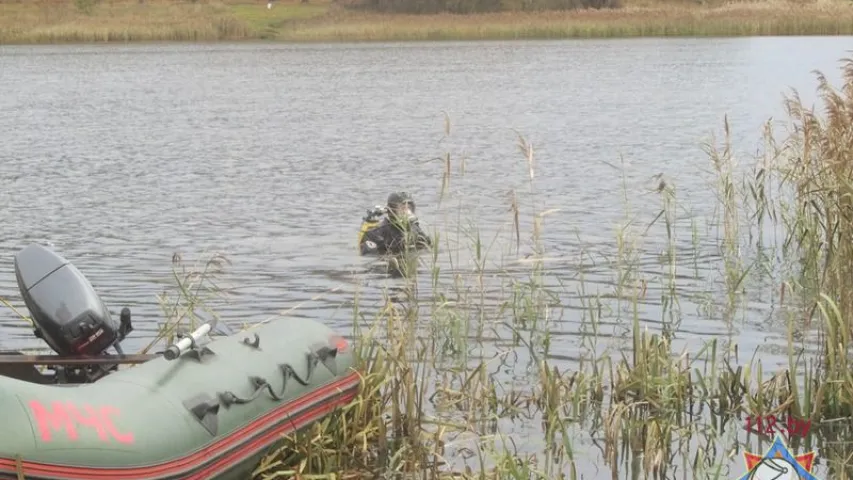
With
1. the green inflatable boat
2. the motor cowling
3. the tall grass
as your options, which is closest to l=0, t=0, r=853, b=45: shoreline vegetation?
the tall grass

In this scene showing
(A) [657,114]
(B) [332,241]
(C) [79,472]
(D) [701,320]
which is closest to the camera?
(C) [79,472]

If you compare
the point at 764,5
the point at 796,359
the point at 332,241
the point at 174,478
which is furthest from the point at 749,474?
the point at 764,5

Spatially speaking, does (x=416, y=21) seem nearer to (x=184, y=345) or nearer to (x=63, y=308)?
(x=63, y=308)

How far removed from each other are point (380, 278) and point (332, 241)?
227 cm

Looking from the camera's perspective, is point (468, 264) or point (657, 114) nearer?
point (468, 264)

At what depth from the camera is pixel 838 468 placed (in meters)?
6.41

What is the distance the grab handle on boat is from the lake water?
327 centimetres

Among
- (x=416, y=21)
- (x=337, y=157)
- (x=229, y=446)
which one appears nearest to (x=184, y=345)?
(x=229, y=446)

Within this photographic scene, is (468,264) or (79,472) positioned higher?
(79,472)

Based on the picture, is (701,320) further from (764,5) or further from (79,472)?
(764,5)

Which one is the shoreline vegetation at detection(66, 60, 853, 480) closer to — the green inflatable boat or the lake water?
the green inflatable boat

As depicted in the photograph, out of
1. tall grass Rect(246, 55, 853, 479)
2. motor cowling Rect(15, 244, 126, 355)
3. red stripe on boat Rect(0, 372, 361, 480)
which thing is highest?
motor cowling Rect(15, 244, 126, 355)

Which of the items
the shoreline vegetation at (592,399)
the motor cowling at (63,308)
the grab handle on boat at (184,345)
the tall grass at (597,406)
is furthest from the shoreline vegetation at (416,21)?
the grab handle on boat at (184,345)

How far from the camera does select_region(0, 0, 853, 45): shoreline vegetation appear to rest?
5216 cm
